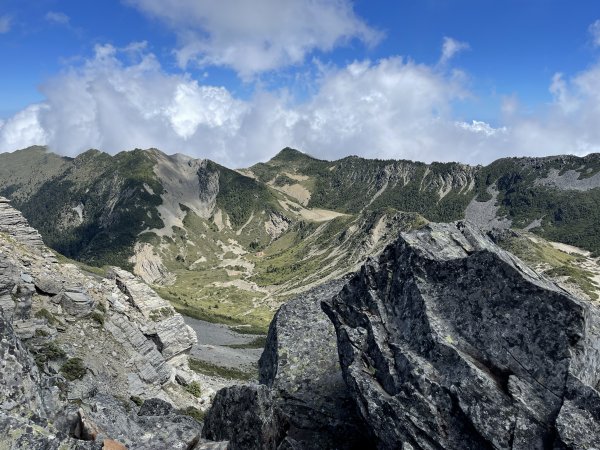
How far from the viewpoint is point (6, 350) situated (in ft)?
36.2

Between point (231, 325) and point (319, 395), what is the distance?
15460 centimetres

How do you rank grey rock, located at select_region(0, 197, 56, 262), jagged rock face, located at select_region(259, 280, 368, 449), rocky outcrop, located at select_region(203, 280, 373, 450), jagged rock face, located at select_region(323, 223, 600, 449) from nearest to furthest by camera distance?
jagged rock face, located at select_region(323, 223, 600, 449) < rocky outcrop, located at select_region(203, 280, 373, 450) < jagged rock face, located at select_region(259, 280, 368, 449) < grey rock, located at select_region(0, 197, 56, 262)

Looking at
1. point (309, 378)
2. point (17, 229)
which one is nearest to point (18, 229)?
point (17, 229)

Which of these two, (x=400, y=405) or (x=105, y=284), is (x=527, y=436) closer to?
(x=400, y=405)

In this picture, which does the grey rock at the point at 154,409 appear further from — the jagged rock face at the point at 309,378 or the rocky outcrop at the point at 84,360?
the jagged rock face at the point at 309,378

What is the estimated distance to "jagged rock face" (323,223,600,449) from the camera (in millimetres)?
12273

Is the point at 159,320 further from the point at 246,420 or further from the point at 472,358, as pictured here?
the point at 472,358

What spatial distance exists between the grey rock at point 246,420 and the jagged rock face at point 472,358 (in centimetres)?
308

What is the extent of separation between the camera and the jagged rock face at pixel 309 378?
16875 mm

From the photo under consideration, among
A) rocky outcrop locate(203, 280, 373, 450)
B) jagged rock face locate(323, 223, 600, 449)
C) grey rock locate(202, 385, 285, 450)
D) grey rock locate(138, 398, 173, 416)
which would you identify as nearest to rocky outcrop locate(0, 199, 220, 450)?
grey rock locate(138, 398, 173, 416)

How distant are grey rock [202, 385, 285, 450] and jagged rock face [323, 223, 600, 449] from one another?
308cm

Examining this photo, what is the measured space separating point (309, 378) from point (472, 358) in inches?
315

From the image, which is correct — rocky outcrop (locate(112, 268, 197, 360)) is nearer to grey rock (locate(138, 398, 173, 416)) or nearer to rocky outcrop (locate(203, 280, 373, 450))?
grey rock (locate(138, 398, 173, 416))

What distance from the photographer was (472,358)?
13.9 m
